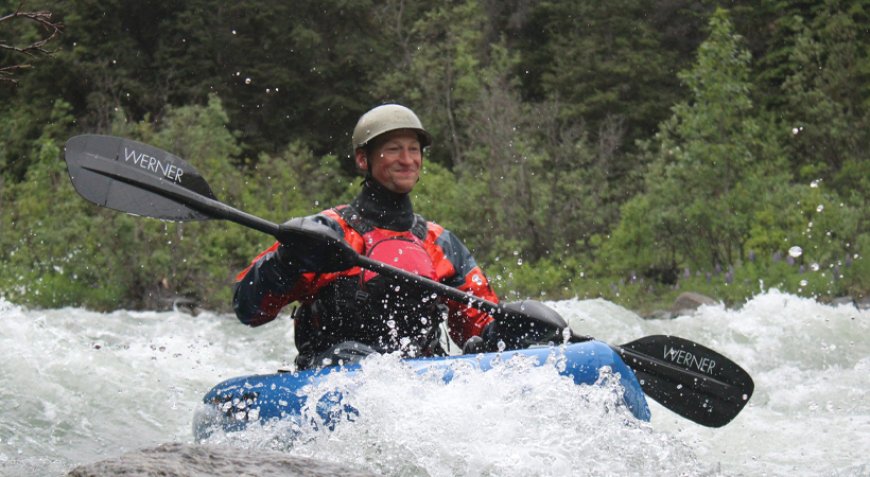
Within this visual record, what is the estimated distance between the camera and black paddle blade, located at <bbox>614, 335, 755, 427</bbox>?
4.36 m

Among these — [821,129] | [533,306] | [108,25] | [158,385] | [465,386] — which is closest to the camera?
[465,386]

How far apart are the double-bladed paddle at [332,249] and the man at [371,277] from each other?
0.31 ft

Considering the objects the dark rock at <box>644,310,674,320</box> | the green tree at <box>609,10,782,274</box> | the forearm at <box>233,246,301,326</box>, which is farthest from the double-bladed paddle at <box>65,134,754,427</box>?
the green tree at <box>609,10,782,274</box>

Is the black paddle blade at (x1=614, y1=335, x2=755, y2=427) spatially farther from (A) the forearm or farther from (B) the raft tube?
(A) the forearm

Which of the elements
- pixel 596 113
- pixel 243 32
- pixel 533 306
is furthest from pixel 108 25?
pixel 533 306

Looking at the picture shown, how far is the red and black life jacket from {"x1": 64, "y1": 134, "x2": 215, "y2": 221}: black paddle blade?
0.54 metres

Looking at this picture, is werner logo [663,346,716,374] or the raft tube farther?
werner logo [663,346,716,374]

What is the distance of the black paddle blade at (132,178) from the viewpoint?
160 inches

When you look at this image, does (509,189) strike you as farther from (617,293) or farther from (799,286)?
(799,286)

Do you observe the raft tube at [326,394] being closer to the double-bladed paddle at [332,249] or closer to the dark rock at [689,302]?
the double-bladed paddle at [332,249]

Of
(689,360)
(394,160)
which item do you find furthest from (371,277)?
(689,360)

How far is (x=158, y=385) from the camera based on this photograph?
6.23m

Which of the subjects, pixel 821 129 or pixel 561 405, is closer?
pixel 561 405

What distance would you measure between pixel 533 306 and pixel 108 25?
59.2 ft
